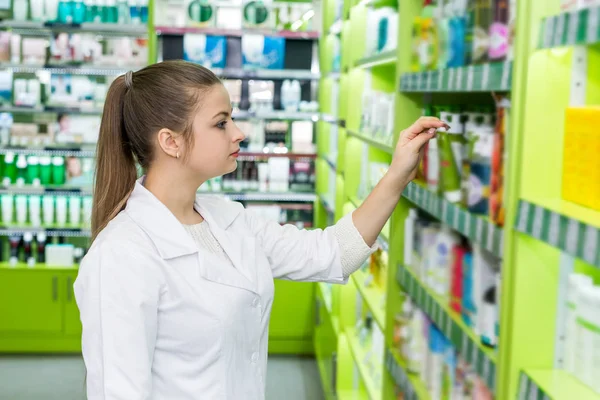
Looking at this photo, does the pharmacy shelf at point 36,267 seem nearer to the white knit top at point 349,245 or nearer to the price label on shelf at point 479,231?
the white knit top at point 349,245

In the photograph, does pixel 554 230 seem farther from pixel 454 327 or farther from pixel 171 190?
pixel 171 190

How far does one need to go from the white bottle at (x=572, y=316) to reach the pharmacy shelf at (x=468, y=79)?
438 mm

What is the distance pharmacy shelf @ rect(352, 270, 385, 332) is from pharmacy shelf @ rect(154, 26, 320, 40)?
248 cm

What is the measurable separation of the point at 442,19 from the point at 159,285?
3.96ft

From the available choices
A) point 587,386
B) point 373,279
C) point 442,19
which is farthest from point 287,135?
point 587,386

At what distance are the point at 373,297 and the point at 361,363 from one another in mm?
390

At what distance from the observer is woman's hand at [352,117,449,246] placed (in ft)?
7.46

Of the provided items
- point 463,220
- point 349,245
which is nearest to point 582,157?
point 463,220

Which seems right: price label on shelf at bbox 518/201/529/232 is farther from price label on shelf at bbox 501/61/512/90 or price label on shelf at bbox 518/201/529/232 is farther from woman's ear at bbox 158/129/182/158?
woman's ear at bbox 158/129/182/158

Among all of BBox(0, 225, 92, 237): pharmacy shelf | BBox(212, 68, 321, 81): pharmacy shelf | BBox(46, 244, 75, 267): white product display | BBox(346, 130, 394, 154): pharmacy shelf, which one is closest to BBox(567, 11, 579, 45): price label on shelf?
BBox(346, 130, 394, 154): pharmacy shelf

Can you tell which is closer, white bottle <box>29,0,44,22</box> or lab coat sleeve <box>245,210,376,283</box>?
A: lab coat sleeve <box>245,210,376,283</box>

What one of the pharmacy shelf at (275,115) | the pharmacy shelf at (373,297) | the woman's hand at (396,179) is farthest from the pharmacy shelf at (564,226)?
the pharmacy shelf at (275,115)

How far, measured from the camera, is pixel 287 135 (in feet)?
21.3

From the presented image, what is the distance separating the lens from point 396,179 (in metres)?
2.33
